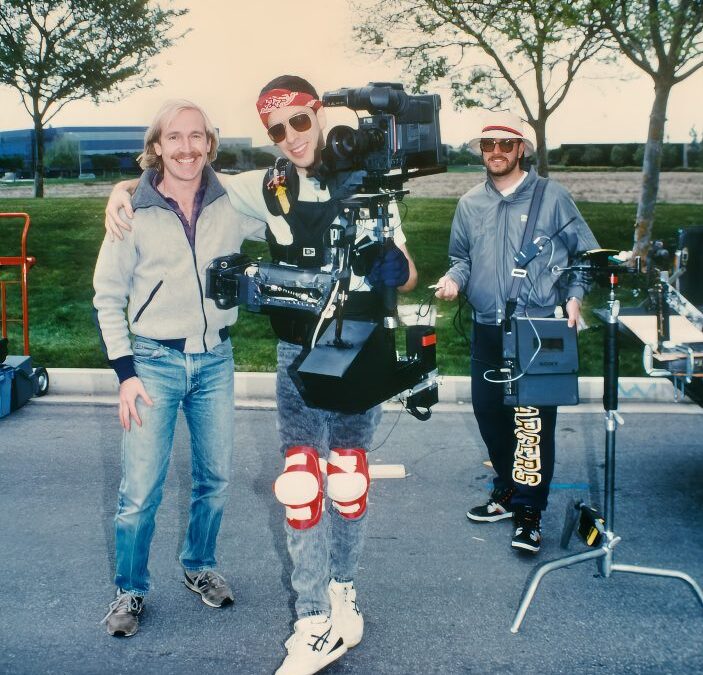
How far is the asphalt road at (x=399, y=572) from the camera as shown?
11.6 feet

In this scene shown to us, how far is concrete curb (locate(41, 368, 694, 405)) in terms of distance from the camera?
24.4 ft

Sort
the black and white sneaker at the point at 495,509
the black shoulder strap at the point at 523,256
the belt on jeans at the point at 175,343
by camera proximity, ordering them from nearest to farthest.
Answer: the belt on jeans at the point at 175,343 → the black shoulder strap at the point at 523,256 → the black and white sneaker at the point at 495,509

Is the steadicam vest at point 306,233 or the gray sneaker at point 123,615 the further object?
the gray sneaker at point 123,615

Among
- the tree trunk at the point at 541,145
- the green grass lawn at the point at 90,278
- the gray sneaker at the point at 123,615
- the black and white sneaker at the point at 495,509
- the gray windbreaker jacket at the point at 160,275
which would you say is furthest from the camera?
the tree trunk at the point at 541,145

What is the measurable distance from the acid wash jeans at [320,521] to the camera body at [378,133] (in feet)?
2.52

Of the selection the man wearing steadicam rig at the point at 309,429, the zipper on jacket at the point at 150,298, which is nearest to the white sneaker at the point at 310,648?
the man wearing steadicam rig at the point at 309,429

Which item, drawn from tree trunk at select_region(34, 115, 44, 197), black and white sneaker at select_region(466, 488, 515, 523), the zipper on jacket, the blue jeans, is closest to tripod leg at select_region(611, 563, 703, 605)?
black and white sneaker at select_region(466, 488, 515, 523)

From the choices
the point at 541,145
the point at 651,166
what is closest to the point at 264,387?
the point at 651,166

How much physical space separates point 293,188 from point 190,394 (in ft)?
3.24

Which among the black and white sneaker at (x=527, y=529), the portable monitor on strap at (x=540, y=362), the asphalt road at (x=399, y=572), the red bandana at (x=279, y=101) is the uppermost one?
the red bandana at (x=279, y=101)

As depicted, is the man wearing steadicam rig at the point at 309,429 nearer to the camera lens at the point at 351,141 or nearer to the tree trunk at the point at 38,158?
the camera lens at the point at 351,141

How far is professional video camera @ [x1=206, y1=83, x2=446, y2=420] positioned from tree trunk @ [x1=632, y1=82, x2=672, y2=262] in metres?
9.18

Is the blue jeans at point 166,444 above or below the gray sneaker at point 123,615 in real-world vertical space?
above

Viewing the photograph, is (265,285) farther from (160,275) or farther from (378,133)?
(378,133)
